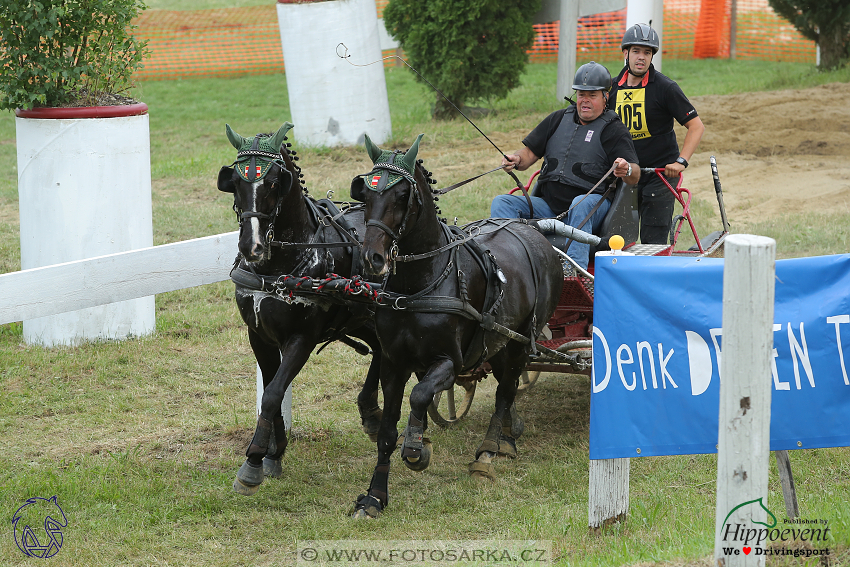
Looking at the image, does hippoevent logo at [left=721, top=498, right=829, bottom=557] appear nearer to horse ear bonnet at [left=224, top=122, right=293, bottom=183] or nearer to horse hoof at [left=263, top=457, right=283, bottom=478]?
horse ear bonnet at [left=224, top=122, right=293, bottom=183]

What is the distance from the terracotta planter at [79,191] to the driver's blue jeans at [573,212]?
3.26m

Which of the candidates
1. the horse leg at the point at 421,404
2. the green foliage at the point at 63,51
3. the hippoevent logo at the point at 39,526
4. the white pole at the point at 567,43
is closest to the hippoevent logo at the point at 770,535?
the horse leg at the point at 421,404

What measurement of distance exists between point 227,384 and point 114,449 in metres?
1.37

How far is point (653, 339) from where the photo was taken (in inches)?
154

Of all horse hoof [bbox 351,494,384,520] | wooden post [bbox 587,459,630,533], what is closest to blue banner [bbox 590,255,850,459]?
wooden post [bbox 587,459,630,533]

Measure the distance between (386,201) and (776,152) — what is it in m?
10.2

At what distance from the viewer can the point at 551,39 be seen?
23922mm

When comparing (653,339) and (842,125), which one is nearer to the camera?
(653,339)

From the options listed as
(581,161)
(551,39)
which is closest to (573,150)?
(581,161)

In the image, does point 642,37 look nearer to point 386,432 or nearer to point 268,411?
point 386,432

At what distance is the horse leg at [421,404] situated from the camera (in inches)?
181

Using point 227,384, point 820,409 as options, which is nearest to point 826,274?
point 820,409

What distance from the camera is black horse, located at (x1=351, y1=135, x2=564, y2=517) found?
435 centimetres

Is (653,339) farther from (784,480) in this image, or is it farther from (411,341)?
(411,341)
